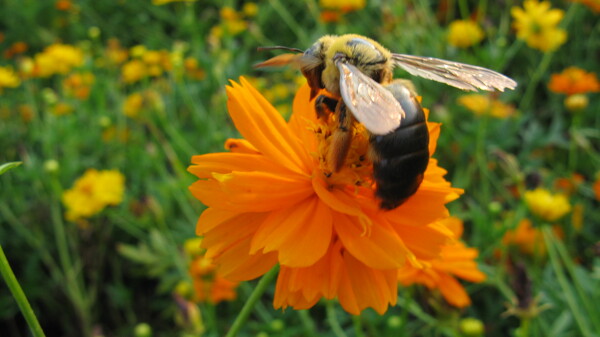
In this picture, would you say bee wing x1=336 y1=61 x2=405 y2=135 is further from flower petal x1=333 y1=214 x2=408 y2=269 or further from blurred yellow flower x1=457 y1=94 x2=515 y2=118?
blurred yellow flower x1=457 y1=94 x2=515 y2=118

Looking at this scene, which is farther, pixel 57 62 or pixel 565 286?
pixel 57 62

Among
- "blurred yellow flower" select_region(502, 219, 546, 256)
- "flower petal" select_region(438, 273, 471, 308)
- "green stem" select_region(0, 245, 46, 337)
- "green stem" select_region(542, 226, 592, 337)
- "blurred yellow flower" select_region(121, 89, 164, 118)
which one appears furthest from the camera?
"blurred yellow flower" select_region(121, 89, 164, 118)

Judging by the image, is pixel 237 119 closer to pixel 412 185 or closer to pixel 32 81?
pixel 412 185

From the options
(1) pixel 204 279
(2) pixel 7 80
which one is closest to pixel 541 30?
(1) pixel 204 279

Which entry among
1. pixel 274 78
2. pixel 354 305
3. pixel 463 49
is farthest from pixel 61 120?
pixel 354 305

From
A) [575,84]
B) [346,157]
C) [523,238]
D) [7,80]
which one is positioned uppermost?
[346,157]

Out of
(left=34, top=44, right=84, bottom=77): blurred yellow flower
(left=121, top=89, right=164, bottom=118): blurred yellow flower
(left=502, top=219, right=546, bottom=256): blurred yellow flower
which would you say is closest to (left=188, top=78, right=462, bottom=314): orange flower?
(left=502, top=219, right=546, bottom=256): blurred yellow flower

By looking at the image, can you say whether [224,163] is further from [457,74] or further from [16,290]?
[457,74]
